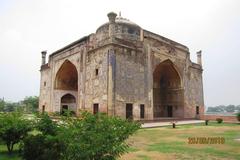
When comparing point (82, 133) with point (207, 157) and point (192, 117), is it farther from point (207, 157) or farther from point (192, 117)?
point (192, 117)

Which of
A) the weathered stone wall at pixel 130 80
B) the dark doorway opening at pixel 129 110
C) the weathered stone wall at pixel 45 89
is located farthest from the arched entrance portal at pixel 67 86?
the dark doorway opening at pixel 129 110

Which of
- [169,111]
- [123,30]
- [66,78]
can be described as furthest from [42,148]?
[66,78]

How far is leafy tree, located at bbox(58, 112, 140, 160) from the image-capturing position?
126 inches

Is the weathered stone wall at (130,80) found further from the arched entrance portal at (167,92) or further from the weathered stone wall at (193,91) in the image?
the weathered stone wall at (193,91)

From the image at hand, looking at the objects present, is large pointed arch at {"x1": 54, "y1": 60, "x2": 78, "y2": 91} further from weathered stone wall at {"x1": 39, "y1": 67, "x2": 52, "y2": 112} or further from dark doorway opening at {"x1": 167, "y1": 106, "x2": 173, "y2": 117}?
dark doorway opening at {"x1": 167, "y1": 106, "x2": 173, "y2": 117}

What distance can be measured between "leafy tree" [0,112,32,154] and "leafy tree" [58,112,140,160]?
128 inches

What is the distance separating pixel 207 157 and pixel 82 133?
4.23m

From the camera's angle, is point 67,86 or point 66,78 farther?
point 67,86

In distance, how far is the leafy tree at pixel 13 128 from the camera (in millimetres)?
6184

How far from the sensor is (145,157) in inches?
240

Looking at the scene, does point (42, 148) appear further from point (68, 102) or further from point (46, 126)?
point (68, 102)

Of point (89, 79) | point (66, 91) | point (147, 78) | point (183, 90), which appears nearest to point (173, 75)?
point (183, 90)

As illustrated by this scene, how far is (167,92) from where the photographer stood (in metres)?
26.2

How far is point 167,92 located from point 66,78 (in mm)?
12484
